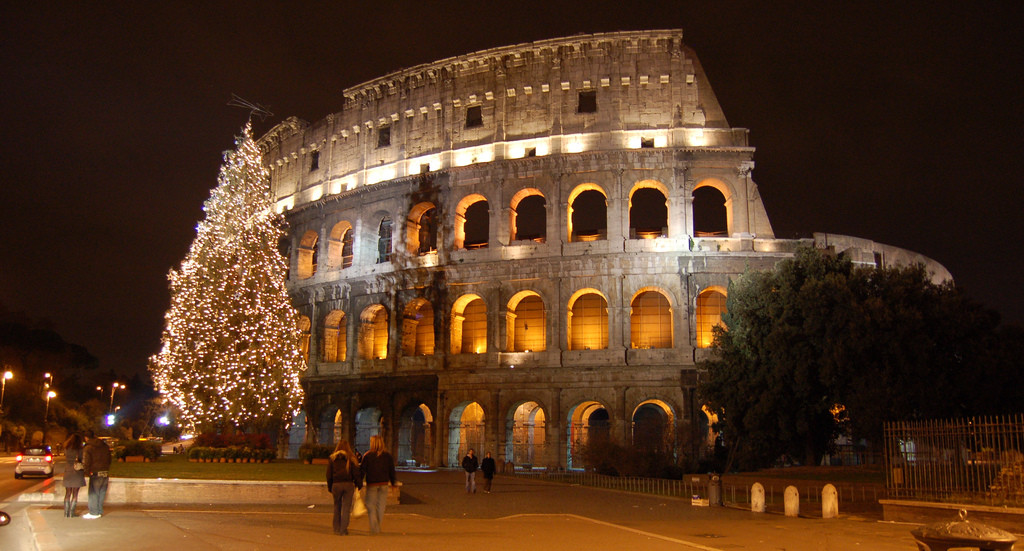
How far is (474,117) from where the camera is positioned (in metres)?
34.1

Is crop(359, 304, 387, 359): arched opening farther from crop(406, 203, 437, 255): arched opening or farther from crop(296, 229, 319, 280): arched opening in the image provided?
crop(296, 229, 319, 280): arched opening

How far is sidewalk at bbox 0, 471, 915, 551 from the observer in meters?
10.0

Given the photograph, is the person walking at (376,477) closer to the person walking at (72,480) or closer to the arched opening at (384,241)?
the person walking at (72,480)

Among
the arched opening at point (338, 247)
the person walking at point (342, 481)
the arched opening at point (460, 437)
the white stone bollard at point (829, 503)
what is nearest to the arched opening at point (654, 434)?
the arched opening at point (460, 437)

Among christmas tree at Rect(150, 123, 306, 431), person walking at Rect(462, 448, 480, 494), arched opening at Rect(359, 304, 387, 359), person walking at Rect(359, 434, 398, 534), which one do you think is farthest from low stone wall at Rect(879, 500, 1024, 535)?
arched opening at Rect(359, 304, 387, 359)

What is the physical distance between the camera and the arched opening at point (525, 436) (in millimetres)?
30984

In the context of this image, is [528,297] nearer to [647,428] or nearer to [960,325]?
[647,428]

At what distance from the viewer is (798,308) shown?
23.7m

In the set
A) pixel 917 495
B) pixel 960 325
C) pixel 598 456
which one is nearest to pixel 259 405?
pixel 598 456

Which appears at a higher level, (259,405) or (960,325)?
(960,325)

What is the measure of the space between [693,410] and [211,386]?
16.1 m

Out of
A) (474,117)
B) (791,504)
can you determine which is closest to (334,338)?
(474,117)

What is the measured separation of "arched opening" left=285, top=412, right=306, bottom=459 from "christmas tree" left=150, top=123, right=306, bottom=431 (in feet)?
34.0

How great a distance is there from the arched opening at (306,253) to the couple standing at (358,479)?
28638mm
